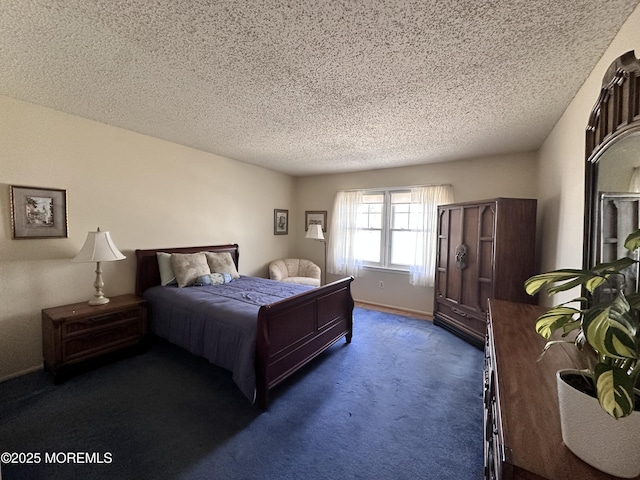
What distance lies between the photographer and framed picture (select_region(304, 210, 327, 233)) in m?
5.38

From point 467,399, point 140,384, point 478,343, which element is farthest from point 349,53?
point 478,343

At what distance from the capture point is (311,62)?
1745 millimetres

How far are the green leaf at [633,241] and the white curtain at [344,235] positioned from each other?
426 cm

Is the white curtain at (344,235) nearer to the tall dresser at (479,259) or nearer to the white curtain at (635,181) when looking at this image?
the tall dresser at (479,259)

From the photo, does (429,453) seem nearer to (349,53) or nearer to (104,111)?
(349,53)

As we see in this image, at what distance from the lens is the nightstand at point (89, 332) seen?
2346 millimetres

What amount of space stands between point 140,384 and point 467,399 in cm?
283

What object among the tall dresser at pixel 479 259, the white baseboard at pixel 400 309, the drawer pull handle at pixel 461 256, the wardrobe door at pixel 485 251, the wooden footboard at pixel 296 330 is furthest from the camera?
the white baseboard at pixel 400 309

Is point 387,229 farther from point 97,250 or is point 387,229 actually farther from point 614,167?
point 97,250

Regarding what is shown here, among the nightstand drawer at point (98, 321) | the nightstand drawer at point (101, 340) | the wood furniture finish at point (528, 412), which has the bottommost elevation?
the nightstand drawer at point (101, 340)

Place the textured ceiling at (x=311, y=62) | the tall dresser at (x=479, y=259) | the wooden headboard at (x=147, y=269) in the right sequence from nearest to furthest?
the textured ceiling at (x=311, y=62), the tall dresser at (x=479, y=259), the wooden headboard at (x=147, y=269)

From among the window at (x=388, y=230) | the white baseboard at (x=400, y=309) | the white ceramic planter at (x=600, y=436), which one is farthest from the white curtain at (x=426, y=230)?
the white ceramic planter at (x=600, y=436)

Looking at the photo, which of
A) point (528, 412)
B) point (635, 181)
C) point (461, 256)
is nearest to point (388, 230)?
point (461, 256)

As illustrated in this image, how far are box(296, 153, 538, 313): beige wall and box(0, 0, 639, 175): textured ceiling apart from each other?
0.74 meters
